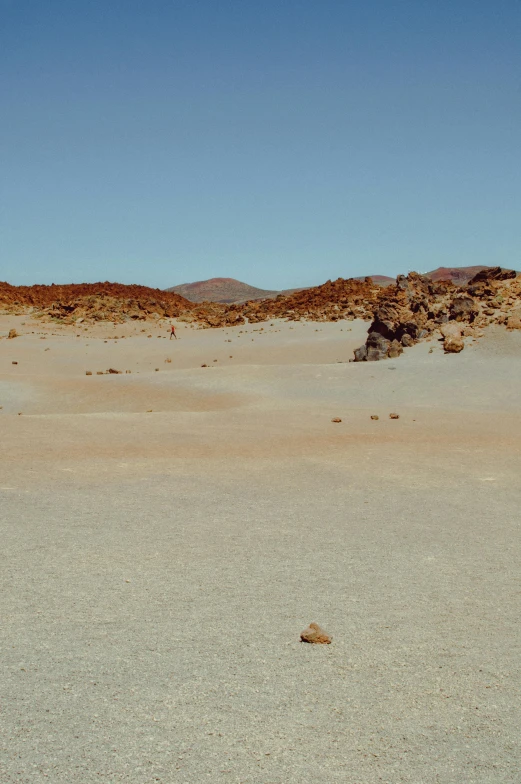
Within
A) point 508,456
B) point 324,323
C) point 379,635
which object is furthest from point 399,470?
point 324,323

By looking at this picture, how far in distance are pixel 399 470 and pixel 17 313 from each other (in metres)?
38.1

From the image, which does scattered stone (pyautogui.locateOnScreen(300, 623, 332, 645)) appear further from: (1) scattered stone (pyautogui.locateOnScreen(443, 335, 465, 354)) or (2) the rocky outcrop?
(2) the rocky outcrop

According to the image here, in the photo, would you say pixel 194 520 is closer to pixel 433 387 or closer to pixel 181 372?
pixel 433 387

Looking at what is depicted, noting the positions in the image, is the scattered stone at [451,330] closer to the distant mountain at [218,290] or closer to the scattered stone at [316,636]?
the scattered stone at [316,636]

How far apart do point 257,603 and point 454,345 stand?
1606cm

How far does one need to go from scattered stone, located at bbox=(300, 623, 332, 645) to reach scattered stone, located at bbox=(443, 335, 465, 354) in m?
16.4

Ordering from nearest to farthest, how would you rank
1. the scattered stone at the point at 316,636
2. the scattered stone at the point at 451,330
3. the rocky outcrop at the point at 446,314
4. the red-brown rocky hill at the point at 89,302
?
the scattered stone at the point at 316,636
the scattered stone at the point at 451,330
the rocky outcrop at the point at 446,314
the red-brown rocky hill at the point at 89,302

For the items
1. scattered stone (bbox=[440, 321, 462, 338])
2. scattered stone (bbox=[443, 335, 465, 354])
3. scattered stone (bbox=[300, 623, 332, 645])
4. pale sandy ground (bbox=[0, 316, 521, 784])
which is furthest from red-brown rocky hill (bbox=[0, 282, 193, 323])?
scattered stone (bbox=[300, 623, 332, 645])

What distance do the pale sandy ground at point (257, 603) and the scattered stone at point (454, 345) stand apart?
8.13 m

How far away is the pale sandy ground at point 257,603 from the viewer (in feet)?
10.4

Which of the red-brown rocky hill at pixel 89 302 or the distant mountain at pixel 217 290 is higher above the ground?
the distant mountain at pixel 217 290

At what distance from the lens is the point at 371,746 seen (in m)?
3.19

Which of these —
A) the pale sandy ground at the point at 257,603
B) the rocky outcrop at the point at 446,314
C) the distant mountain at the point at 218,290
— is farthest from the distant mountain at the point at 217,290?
the pale sandy ground at the point at 257,603

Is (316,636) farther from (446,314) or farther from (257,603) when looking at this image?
(446,314)
